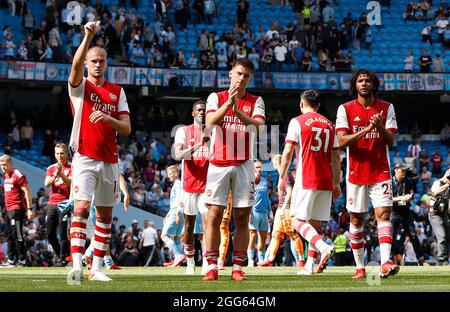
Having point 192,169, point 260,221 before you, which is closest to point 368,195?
point 192,169

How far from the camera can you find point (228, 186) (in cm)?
1191

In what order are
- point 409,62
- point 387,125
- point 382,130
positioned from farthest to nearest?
1. point 409,62
2. point 387,125
3. point 382,130

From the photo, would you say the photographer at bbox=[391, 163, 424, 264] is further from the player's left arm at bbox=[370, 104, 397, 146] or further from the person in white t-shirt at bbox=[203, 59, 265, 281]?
the person in white t-shirt at bbox=[203, 59, 265, 281]

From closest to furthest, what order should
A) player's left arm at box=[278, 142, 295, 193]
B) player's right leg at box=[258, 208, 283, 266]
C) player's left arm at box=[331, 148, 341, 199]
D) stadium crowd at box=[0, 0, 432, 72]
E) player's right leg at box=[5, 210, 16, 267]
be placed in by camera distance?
player's left arm at box=[278, 142, 295, 193]
player's left arm at box=[331, 148, 341, 199]
player's right leg at box=[258, 208, 283, 266]
player's right leg at box=[5, 210, 16, 267]
stadium crowd at box=[0, 0, 432, 72]

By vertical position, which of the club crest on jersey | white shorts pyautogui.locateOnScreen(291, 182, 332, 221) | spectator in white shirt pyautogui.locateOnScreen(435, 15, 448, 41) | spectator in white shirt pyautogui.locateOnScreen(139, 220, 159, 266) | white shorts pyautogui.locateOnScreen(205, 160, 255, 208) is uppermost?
spectator in white shirt pyautogui.locateOnScreen(435, 15, 448, 41)

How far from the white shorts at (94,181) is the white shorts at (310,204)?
2.53 m

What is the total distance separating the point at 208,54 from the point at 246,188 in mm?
29618

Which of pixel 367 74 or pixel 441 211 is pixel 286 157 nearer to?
pixel 367 74

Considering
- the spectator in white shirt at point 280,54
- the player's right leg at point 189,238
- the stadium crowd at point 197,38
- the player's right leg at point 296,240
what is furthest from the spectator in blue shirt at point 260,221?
the spectator in white shirt at point 280,54

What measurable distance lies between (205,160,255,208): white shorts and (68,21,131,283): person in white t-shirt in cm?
112

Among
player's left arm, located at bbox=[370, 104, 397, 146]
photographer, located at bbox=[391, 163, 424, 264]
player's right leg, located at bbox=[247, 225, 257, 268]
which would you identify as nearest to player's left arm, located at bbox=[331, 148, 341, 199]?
player's left arm, located at bbox=[370, 104, 397, 146]

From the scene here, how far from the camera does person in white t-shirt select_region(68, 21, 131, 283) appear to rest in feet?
37.4

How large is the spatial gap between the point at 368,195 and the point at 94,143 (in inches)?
140

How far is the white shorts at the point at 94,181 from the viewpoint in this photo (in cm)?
1141
